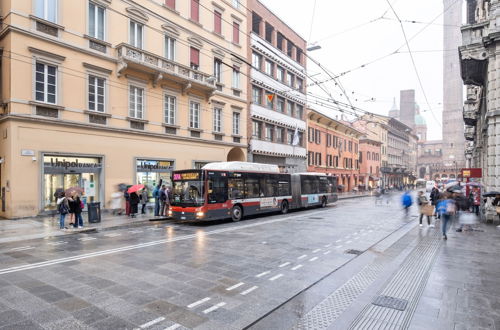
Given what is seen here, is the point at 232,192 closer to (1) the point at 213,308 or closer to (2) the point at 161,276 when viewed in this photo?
(2) the point at 161,276

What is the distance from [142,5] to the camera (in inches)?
755

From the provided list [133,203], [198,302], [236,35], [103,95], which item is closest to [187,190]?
[133,203]

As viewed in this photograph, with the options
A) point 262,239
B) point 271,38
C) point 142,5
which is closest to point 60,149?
point 142,5

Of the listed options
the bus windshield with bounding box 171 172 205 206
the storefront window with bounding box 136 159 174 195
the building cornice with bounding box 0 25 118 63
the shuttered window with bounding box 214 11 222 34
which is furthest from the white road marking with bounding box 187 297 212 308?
the shuttered window with bounding box 214 11 222 34

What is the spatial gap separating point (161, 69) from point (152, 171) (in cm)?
664

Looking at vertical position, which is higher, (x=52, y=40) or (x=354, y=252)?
(x=52, y=40)

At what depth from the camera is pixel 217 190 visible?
1479 centimetres

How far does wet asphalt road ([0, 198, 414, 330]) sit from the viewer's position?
15.1 feet

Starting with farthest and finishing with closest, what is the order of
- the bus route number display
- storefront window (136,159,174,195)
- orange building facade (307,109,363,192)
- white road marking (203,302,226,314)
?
orange building facade (307,109,363,192) → storefront window (136,159,174,195) → the bus route number display → white road marking (203,302,226,314)

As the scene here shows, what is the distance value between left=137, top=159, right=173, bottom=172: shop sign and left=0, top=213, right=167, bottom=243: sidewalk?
445cm

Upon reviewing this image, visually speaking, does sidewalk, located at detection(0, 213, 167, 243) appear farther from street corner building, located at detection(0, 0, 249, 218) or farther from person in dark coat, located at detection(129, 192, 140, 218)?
street corner building, located at detection(0, 0, 249, 218)

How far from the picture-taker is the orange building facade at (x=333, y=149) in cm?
4053

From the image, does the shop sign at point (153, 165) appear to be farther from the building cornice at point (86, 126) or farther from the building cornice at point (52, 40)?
the building cornice at point (52, 40)

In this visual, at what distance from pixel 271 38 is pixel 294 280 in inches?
1204
